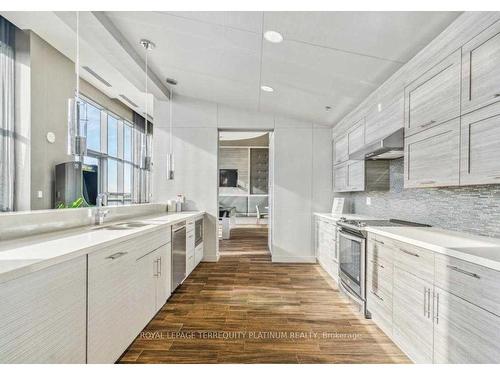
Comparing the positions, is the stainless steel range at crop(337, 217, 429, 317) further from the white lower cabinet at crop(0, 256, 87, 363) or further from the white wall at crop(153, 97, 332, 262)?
the white lower cabinet at crop(0, 256, 87, 363)

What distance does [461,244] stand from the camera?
5.43 ft

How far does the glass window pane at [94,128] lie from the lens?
5938 millimetres

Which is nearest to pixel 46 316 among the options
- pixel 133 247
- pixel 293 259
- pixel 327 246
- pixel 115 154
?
pixel 133 247

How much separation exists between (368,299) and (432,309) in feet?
3.05

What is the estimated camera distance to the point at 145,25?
2.61 m

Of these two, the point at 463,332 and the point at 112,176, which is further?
the point at 112,176

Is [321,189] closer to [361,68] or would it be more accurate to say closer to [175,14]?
[361,68]

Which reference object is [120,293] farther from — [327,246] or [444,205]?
[327,246]

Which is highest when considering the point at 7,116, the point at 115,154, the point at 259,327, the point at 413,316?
the point at 7,116

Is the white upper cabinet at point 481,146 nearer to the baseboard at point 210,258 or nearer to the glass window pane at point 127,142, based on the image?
the baseboard at point 210,258

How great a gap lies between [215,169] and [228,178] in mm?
5120

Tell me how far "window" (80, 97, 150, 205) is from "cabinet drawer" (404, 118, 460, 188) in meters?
5.19

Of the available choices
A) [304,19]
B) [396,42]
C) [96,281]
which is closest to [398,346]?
[96,281]

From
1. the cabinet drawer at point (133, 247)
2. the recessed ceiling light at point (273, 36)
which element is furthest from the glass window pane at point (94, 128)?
the recessed ceiling light at point (273, 36)
